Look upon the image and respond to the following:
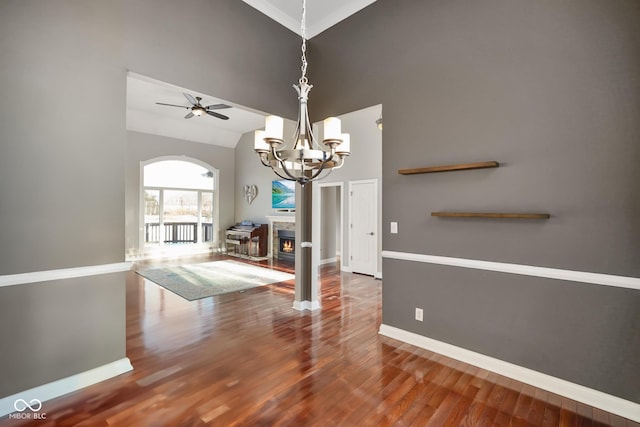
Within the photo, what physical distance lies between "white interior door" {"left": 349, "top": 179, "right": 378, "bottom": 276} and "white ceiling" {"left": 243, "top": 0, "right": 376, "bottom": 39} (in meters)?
3.23

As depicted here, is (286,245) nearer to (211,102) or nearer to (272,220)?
(272,220)

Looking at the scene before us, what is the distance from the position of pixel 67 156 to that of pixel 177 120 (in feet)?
21.3

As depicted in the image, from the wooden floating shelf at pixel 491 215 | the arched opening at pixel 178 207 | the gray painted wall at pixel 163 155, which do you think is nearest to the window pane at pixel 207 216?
the arched opening at pixel 178 207

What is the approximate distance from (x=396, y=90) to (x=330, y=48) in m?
1.27

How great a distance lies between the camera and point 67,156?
Result: 2219 millimetres

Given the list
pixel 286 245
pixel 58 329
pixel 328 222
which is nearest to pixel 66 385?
pixel 58 329

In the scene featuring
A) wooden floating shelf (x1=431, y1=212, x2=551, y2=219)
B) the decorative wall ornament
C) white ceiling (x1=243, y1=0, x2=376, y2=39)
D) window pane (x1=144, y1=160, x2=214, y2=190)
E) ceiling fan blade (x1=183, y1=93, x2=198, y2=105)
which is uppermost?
white ceiling (x1=243, y1=0, x2=376, y2=39)

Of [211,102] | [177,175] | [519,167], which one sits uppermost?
[211,102]

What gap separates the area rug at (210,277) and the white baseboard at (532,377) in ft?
10.4

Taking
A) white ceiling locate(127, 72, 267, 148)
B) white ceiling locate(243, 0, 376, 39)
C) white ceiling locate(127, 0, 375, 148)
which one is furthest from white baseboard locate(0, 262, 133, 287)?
white ceiling locate(127, 72, 267, 148)

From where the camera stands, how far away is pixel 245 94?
3350mm

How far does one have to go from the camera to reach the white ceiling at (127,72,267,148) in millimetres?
6309

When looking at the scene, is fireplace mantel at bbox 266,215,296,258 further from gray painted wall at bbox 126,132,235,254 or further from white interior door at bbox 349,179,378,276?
white interior door at bbox 349,179,378,276

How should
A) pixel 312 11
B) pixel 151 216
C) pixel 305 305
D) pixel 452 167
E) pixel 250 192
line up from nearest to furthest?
pixel 452 167
pixel 312 11
pixel 305 305
pixel 151 216
pixel 250 192
